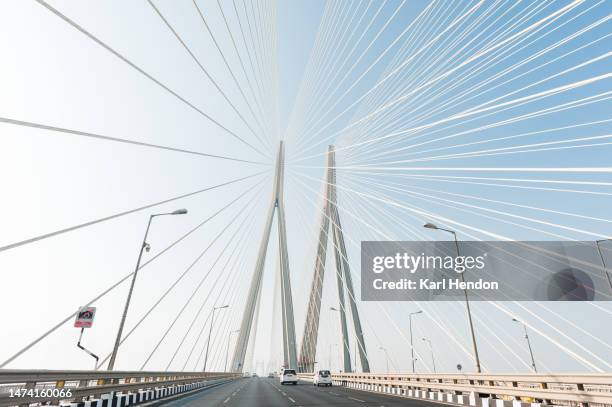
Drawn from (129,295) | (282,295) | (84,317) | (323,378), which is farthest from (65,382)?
(282,295)

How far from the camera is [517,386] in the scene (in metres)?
10.6

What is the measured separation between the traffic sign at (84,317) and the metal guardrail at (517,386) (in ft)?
39.1

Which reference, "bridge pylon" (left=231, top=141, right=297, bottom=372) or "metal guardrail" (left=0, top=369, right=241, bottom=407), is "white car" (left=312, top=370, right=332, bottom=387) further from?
"metal guardrail" (left=0, top=369, right=241, bottom=407)

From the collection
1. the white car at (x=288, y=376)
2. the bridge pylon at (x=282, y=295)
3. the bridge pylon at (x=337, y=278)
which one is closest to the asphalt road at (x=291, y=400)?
the bridge pylon at (x=337, y=278)

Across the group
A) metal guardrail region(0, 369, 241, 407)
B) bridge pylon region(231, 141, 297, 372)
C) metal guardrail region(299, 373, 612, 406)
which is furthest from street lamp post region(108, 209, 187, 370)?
bridge pylon region(231, 141, 297, 372)

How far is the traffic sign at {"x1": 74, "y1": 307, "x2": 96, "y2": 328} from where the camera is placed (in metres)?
11.8

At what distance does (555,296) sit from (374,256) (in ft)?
39.2

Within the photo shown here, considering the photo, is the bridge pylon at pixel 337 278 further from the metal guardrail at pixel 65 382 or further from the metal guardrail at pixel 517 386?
the metal guardrail at pixel 65 382

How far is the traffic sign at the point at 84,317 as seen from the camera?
11.8 meters

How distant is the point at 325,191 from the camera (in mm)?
33469

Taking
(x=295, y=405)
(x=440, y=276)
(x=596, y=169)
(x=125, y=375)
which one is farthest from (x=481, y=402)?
(x=125, y=375)

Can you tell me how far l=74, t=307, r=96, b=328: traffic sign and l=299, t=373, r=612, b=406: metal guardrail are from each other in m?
11.9

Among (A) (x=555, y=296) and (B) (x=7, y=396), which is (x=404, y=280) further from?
(B) (x=7, y=396)

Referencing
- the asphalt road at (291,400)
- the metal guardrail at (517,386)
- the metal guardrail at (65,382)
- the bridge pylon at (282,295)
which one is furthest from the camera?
the bridge pylon at (282,295)
